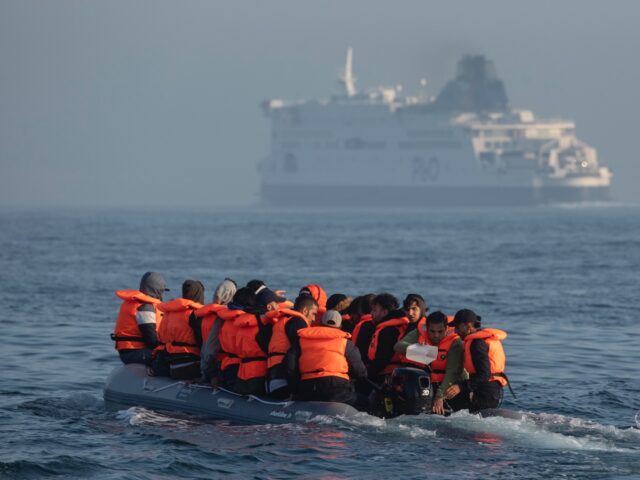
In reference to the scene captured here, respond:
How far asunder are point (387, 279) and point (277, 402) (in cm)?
2549

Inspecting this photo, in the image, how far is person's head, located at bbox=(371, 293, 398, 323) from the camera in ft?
47.0

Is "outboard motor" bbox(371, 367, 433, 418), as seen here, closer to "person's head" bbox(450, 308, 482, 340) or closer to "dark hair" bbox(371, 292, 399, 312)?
"person's head" bbox(450, 308, 482, 340)

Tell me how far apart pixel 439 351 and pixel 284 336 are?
1.66 m

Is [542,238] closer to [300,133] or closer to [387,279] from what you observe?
[387,279]

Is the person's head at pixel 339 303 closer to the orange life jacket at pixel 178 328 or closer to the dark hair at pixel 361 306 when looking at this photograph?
the dark hair at pixel 361 306

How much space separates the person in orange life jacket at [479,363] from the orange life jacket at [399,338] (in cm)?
72

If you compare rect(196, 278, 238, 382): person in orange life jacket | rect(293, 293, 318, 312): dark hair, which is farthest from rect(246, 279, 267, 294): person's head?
rect(293, 293, 318, 312): dark hair

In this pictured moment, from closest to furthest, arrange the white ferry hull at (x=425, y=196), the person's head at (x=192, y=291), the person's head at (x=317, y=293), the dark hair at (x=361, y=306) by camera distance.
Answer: the dark hair at (x=361, y=306), the person's head at (x=192, y=291), the person's head at (x=317, y=293), the white ferry hull at (x=425, y=196)

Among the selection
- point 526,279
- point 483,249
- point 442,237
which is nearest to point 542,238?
point 442,237

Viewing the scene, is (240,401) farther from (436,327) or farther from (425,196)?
(425,196)

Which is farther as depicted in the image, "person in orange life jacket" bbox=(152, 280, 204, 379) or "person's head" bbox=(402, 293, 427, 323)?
"person in orange life jacket" bbox=(152, 280, 204, 379)

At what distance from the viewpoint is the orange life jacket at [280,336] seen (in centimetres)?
1391

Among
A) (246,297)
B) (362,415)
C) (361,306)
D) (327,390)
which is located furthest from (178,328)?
(362,415)

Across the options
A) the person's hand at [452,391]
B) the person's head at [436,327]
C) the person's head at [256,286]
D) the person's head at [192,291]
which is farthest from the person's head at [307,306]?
the person's head at [192,291]
